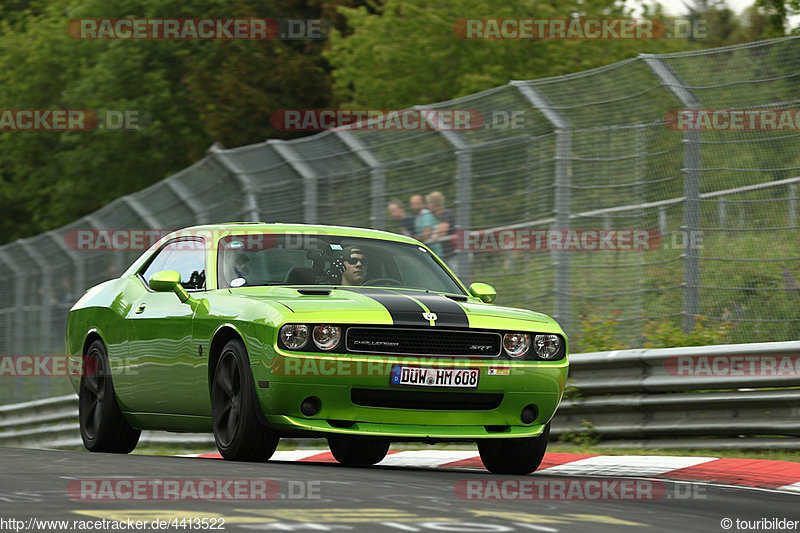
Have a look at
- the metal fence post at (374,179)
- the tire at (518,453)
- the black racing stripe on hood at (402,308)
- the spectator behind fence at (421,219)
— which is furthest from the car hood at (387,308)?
the metal fence post at (374,179)

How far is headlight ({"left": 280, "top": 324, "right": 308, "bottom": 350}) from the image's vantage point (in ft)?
26.0

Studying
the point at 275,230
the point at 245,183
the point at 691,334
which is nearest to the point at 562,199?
the point at 691,334

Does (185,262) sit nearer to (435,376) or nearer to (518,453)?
(435,376)

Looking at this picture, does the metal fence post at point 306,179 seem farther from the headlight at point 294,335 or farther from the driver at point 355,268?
the headlight at point 294,335

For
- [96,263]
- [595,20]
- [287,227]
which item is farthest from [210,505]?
[595,20]

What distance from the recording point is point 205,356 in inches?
341

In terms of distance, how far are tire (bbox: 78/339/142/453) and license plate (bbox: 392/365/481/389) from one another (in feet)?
9.14

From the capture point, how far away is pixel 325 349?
7.99 m

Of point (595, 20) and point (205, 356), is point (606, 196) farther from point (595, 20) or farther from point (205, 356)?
point (595, 20)

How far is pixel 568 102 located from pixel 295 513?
7007 mm

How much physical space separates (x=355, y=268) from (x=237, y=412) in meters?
1.47

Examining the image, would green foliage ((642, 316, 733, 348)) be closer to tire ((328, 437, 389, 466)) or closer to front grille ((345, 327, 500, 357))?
tire ((328, 437, 389, 466))

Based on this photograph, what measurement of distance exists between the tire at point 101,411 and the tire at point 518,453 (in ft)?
8.88

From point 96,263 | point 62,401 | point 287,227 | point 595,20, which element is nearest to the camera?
point 287,227
